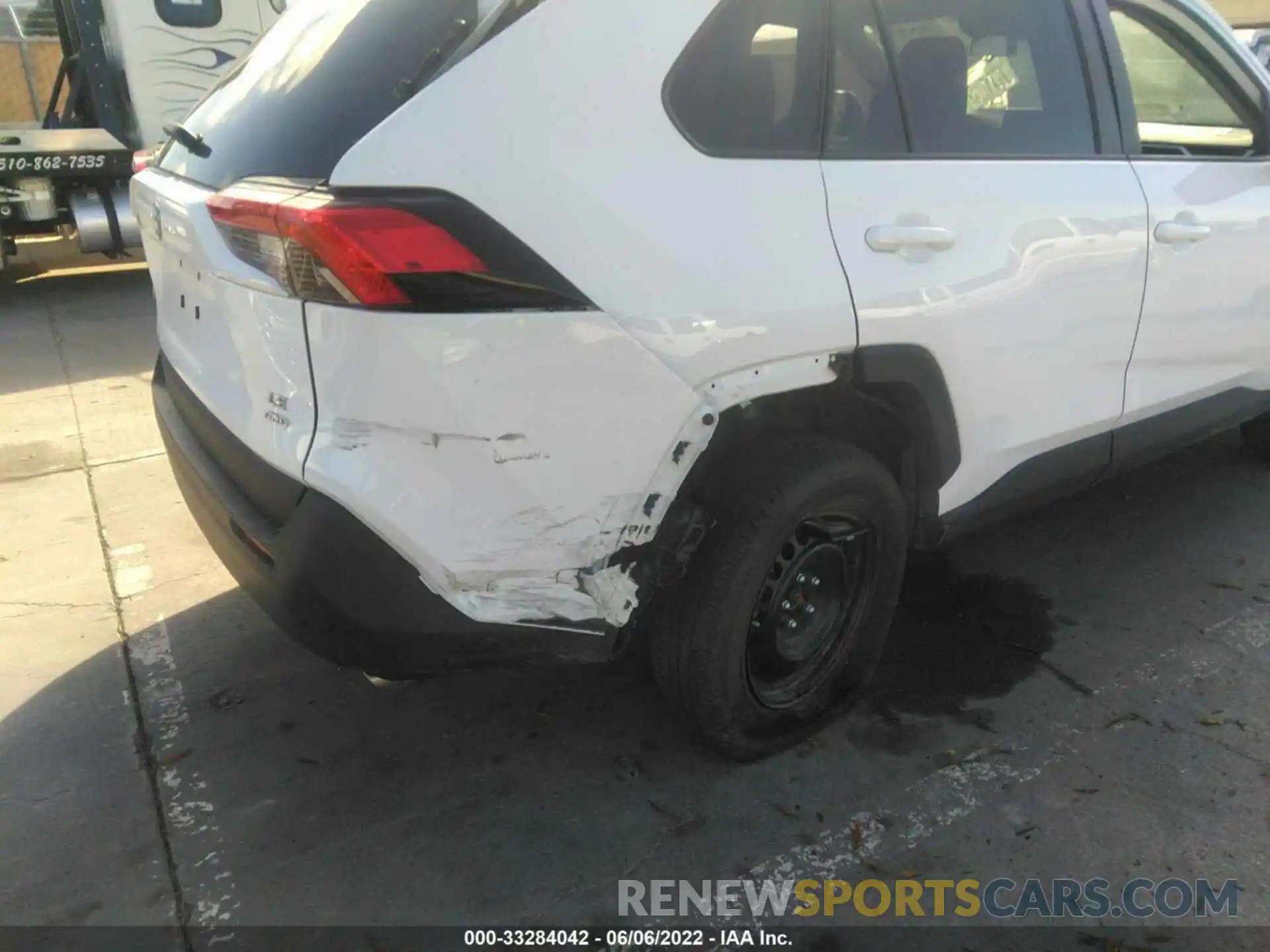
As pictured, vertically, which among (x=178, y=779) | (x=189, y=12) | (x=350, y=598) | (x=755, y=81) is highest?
(x=755, y=81)

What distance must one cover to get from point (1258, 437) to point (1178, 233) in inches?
81.0

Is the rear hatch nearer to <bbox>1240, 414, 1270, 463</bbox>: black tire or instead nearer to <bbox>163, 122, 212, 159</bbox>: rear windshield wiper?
<bbox>163, 122, 212, 159</bbox>: rear windshield wiper

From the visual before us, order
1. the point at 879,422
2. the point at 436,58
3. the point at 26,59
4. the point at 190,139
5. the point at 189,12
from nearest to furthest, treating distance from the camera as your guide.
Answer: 1. the point at 436,58
2. the point at 190,139
3. the point at 879,422
4. the point at 189,12
5. the point at 26,59

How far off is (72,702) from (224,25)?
7.44m

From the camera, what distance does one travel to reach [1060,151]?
107 inches

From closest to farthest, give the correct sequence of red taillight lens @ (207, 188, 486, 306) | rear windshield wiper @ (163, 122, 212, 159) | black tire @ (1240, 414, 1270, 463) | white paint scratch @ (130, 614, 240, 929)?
red taillight lens @ (207, 188, 486, 306) → white paint scratch @ (130, 614, 240, 929) → rear windshield wiper @ (163, 122, 212, 159) → black tire @ (1240, 414, 1270, 463)

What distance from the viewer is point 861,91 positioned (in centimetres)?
233

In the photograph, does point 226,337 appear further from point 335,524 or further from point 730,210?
point 730,210

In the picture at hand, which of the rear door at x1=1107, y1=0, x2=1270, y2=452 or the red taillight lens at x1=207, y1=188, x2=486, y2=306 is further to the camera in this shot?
the rear door at x1=1107, y1=0, x2=1270, y2=452

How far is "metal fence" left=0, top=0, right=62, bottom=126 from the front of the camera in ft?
32.4

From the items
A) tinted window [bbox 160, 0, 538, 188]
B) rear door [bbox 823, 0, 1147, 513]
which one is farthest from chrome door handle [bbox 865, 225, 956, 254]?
tinted window [bbox 160, 0, 538, 188]

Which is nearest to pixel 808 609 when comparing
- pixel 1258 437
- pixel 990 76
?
pixel 990 76

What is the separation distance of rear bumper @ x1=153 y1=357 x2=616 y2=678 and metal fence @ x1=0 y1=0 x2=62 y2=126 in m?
9.77

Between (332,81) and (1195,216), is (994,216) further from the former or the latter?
(332,81)
